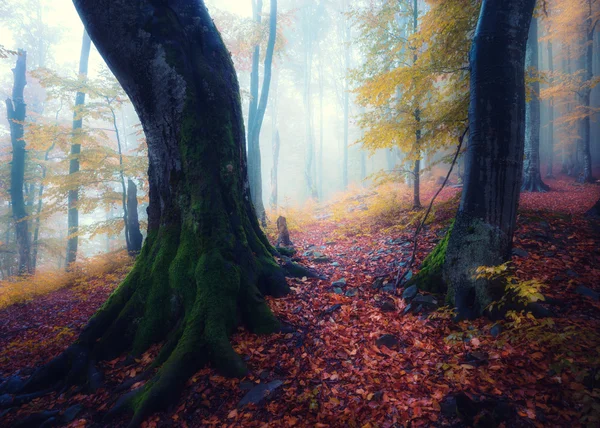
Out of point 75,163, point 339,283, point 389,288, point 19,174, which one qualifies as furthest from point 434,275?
point 19,174

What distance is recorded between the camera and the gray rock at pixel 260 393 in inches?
104

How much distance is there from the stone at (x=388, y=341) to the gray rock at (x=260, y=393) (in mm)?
1383

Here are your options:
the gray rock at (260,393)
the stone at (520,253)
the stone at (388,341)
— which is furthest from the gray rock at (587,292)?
the gray rock at (260,393)

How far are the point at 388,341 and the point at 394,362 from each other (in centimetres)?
35

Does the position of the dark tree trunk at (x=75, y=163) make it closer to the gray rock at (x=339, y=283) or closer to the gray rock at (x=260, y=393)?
the gray rock at (x=339, y=283)

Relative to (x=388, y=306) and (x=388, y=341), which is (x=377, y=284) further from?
(x=388, y=341)

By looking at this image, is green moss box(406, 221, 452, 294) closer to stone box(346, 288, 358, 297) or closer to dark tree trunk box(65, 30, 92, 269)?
stone box(346, 288, 358, 297)

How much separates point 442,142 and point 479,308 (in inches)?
178

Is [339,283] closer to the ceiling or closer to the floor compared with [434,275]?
closer to the floor

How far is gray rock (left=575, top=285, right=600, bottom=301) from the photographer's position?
3.29 m

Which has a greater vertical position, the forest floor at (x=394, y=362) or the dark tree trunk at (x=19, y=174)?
the dark tree trunk at (x=19, y=174)

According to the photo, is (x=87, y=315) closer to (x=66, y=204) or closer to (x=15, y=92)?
(x=66, y=204)

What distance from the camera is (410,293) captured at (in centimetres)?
418

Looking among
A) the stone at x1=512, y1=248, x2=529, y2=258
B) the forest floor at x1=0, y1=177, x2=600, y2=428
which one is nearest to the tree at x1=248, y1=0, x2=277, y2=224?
the forest floor at x1=0, y1=177, x2=600, y2=428
